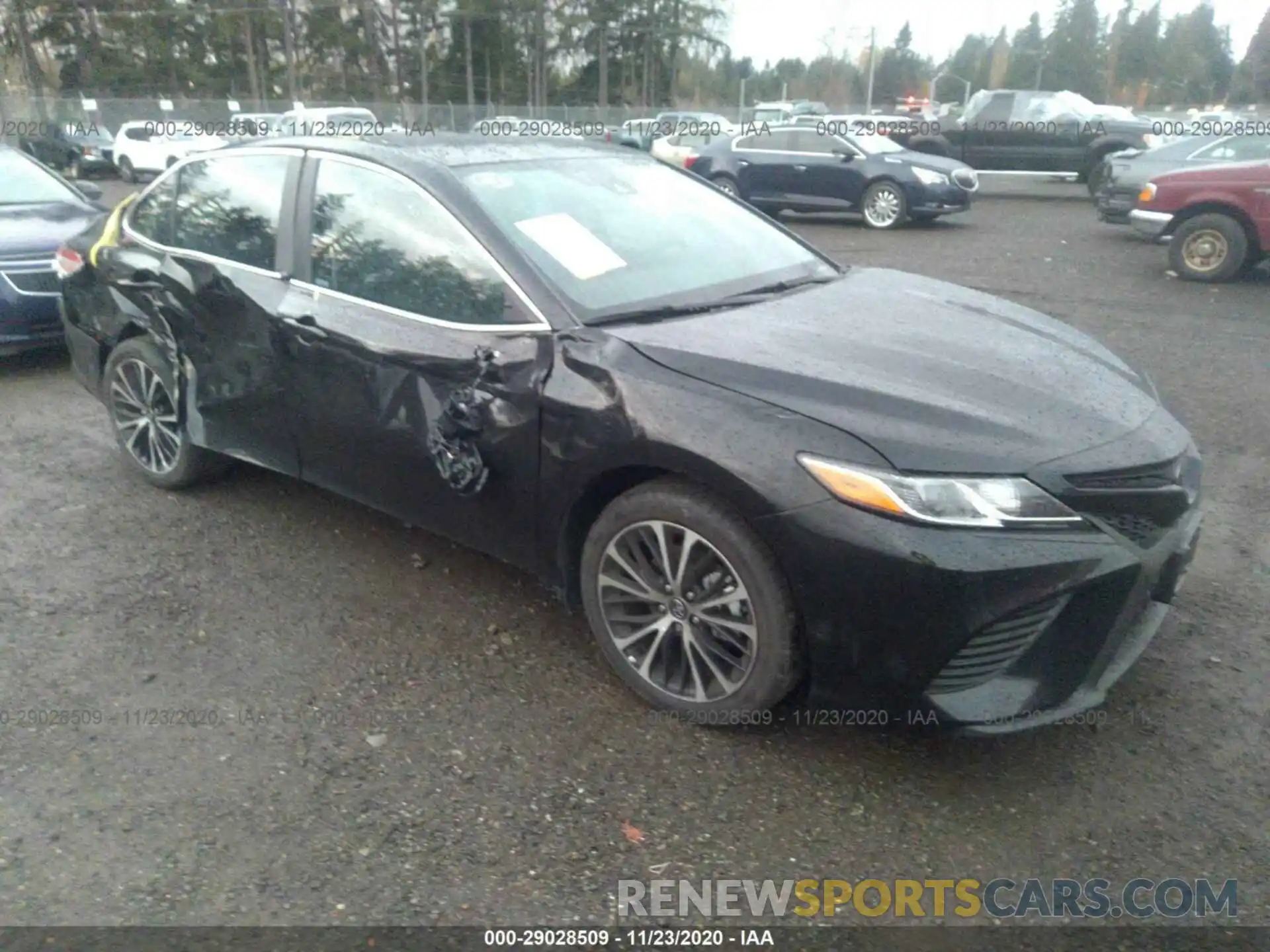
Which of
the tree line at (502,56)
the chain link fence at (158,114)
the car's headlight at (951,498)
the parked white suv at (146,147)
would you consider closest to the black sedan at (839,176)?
the car's headlight at (951,498)

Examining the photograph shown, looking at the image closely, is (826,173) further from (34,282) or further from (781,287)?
(781,287)

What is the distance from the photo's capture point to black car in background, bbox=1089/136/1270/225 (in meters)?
12.2

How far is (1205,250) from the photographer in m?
10.5

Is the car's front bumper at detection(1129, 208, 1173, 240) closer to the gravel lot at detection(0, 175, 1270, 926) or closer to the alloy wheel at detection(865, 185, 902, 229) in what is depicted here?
the alloy wheel at detection(865, 185, 902, 229)

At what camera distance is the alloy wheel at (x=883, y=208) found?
49.4 ft

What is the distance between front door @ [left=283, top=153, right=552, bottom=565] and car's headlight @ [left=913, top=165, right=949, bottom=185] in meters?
12.4

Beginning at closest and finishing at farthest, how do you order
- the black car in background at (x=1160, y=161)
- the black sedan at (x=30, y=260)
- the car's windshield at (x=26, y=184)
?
the black sedan at (x=30, y=260) → the car's windshield at (x=26, y=184) → the black car in background at (x=1160, y=161)

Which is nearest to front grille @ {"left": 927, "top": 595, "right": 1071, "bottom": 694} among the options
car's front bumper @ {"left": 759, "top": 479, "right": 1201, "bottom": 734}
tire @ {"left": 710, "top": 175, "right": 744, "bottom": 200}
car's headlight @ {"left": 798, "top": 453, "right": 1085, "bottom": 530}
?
car's front bumper @ {"left": 759, "top": 479, "right": 1201, "bottom": 734}

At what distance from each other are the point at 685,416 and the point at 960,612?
91 cm

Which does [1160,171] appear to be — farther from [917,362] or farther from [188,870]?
[188,870]

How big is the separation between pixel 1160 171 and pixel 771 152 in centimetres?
559

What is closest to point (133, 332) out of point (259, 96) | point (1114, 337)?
point (1114, 337)

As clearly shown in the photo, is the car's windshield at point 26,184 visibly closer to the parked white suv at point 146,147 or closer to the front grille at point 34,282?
the front grille at point 34,282

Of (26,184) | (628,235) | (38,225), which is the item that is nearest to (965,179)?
(26,184)
